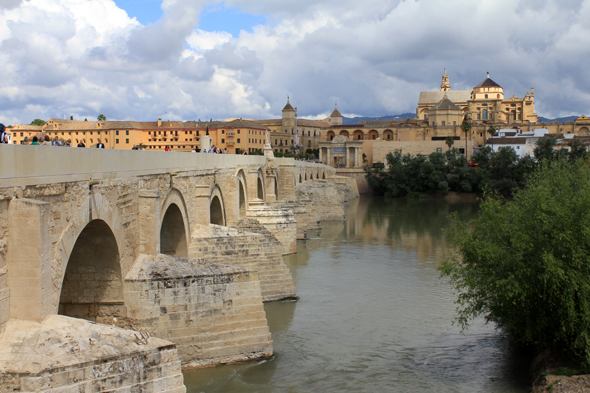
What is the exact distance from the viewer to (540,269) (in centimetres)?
992

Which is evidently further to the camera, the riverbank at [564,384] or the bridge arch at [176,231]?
the bridge arch at [176,231]

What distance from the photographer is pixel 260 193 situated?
96.9ft

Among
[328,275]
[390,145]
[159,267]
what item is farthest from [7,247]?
[390,145]

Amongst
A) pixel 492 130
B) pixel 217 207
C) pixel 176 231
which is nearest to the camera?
pixel 176 231

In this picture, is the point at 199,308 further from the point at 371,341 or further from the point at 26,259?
the point at 371,341

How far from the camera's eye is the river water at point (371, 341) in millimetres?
10070

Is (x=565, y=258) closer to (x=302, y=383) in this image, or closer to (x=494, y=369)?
(x=494, y=369)

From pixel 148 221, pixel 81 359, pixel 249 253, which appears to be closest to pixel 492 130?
pixel 249 253

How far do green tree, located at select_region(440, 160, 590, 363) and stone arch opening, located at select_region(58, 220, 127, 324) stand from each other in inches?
246

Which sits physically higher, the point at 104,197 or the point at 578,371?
the point at 104,197

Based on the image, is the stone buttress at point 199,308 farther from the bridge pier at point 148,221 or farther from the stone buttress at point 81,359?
the stone buttress at point 81,359

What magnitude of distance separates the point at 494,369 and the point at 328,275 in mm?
9091

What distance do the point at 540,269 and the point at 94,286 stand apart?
7.73 meters

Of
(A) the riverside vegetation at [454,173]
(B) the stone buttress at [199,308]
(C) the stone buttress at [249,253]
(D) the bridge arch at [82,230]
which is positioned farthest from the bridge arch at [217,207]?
(A) the riverside vegetation at [454,173]
